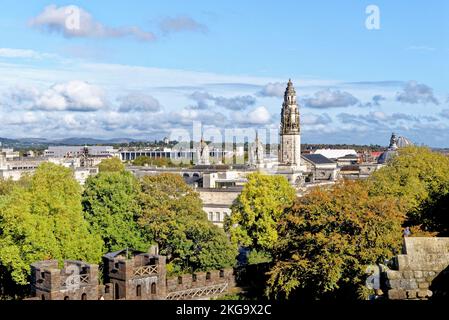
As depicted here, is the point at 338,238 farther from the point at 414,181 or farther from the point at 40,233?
the point at 414,181

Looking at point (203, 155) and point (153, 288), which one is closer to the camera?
point (153, 288)

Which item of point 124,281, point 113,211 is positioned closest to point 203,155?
point 113,211

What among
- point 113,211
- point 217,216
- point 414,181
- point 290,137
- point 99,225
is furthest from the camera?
→ point 290,137

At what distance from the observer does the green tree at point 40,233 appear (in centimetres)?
3756

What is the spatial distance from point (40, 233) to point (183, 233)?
11.1 metres

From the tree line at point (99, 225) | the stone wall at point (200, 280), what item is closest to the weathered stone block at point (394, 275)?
the stone wall at point (200, 280)

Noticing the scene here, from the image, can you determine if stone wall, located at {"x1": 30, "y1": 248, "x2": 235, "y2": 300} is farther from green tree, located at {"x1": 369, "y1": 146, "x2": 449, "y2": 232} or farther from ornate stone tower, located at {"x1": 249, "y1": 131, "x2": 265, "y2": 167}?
ornate stone tower, located at {"x1": 249, "y1": 131, "x2": 265, "y2": 167}

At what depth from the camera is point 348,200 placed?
35688 millimetres

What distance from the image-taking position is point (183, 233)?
4562 cm

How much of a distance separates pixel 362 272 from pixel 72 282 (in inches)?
594

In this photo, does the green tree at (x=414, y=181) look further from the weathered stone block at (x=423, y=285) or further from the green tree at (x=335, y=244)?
the weathered stone block at (x=423, y=285)

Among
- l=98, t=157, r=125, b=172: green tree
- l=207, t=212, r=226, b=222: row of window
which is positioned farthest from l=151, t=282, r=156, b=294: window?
l=98, t=157, r=125, b=172: green tree

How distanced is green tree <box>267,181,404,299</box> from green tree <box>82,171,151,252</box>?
42.0 feet
